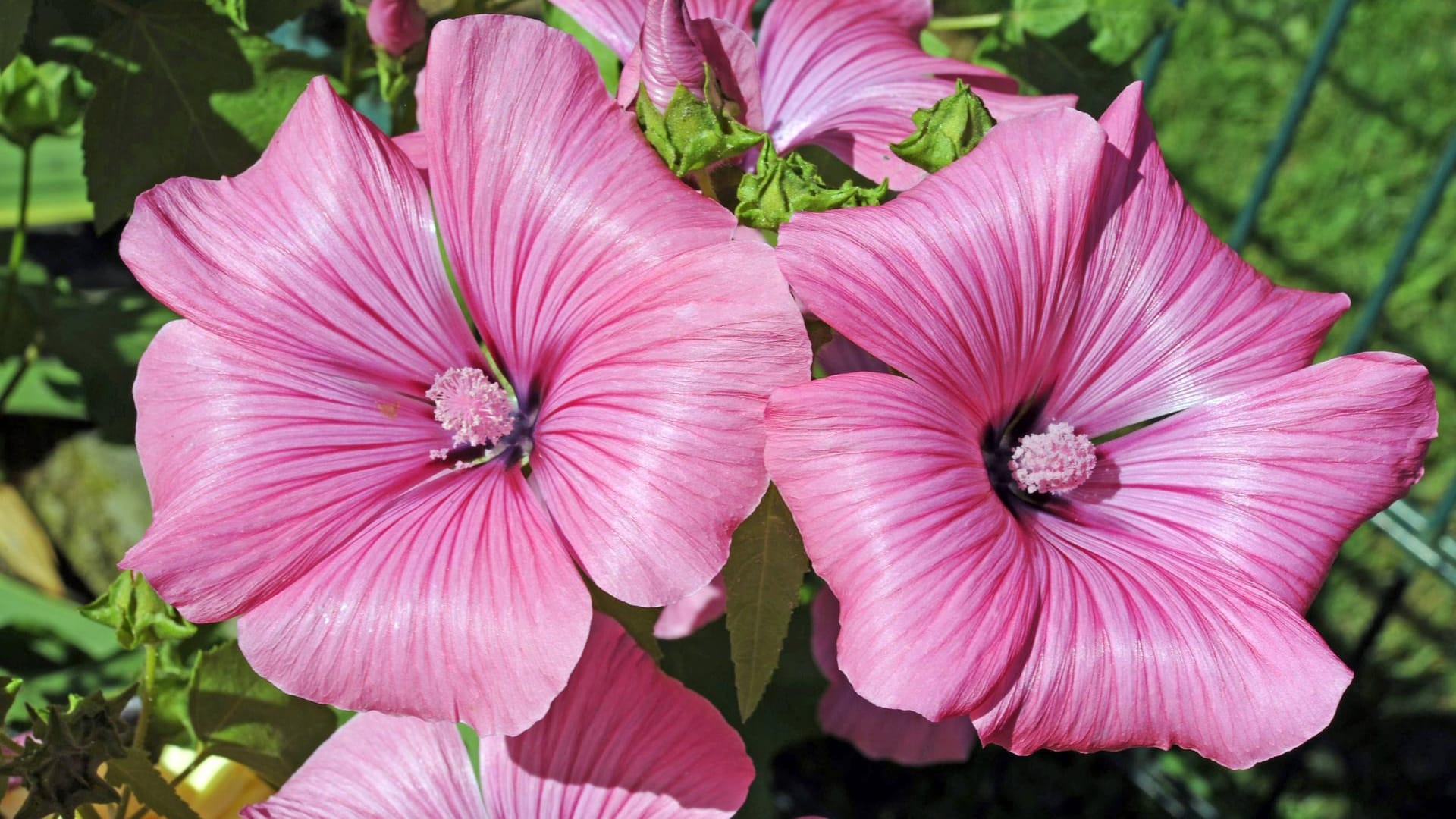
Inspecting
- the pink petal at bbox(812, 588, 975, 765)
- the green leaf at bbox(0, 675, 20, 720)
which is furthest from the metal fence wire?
the green leaf at bbox(0, 675, 20, 720)

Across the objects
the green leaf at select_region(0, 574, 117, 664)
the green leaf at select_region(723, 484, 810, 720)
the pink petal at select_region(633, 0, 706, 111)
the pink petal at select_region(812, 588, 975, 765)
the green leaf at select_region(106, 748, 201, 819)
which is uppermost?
the pink petal at select_region(633, 0, 706, 111)

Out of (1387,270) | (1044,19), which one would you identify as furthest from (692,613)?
(1387,270)

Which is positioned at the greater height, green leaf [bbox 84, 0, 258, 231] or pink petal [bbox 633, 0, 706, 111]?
pink petal [bbox 633, 0, 706, 111]

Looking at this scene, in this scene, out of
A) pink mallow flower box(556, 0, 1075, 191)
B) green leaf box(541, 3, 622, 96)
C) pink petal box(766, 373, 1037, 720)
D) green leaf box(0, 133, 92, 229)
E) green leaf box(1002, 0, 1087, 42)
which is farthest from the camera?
green leaf box(0, 133, 92, 229)

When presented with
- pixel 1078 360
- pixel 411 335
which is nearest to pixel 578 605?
pixel 411 335

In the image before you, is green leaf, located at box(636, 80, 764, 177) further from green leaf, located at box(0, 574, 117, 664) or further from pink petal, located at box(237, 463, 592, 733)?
green leaf, located at box(0, 574, 117, 664)

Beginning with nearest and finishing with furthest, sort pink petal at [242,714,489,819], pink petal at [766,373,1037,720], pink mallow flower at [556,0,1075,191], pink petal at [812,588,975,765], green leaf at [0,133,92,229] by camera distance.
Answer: pink petal at [766,373,1037,720]
pink mallow flower at [556,0,1075,191]
pink petal at [242,714,489,819]
pink petal at [812,588,975,765]
green leaf at [0,133,92,229]

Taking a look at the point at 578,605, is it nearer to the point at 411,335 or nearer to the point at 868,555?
the point at 868,555
